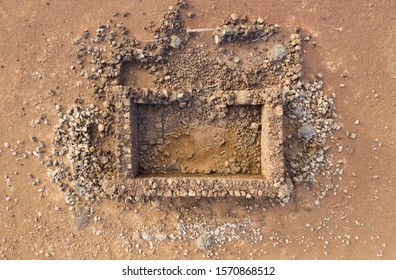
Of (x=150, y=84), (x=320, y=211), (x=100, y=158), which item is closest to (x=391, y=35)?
(x=320, y=211)

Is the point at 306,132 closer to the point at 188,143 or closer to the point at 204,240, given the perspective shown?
A: the point at 188,143

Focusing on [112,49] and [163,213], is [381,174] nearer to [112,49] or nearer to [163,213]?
[163,213]

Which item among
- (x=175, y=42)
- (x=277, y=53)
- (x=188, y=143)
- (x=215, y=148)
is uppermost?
(x=175, y=42)

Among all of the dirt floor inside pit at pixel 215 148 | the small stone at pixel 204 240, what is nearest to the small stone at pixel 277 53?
the dirt floor inside pit at pixel 215 148

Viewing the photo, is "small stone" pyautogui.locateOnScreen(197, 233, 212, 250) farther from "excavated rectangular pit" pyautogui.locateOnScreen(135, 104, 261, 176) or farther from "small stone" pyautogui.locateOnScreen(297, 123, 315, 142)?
"small stone" pyautogui.locateOnScreen(297, 123, 315, 142)

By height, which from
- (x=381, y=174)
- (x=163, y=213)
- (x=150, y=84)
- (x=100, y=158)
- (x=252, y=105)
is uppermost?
(x=150, y=84)

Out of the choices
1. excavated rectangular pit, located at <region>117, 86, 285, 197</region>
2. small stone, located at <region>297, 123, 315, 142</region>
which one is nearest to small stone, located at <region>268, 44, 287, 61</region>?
excavated rectangular pit, located at <region>117, 86, 285, 197</region>

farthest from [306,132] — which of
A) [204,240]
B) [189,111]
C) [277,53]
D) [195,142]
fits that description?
[204,240]
